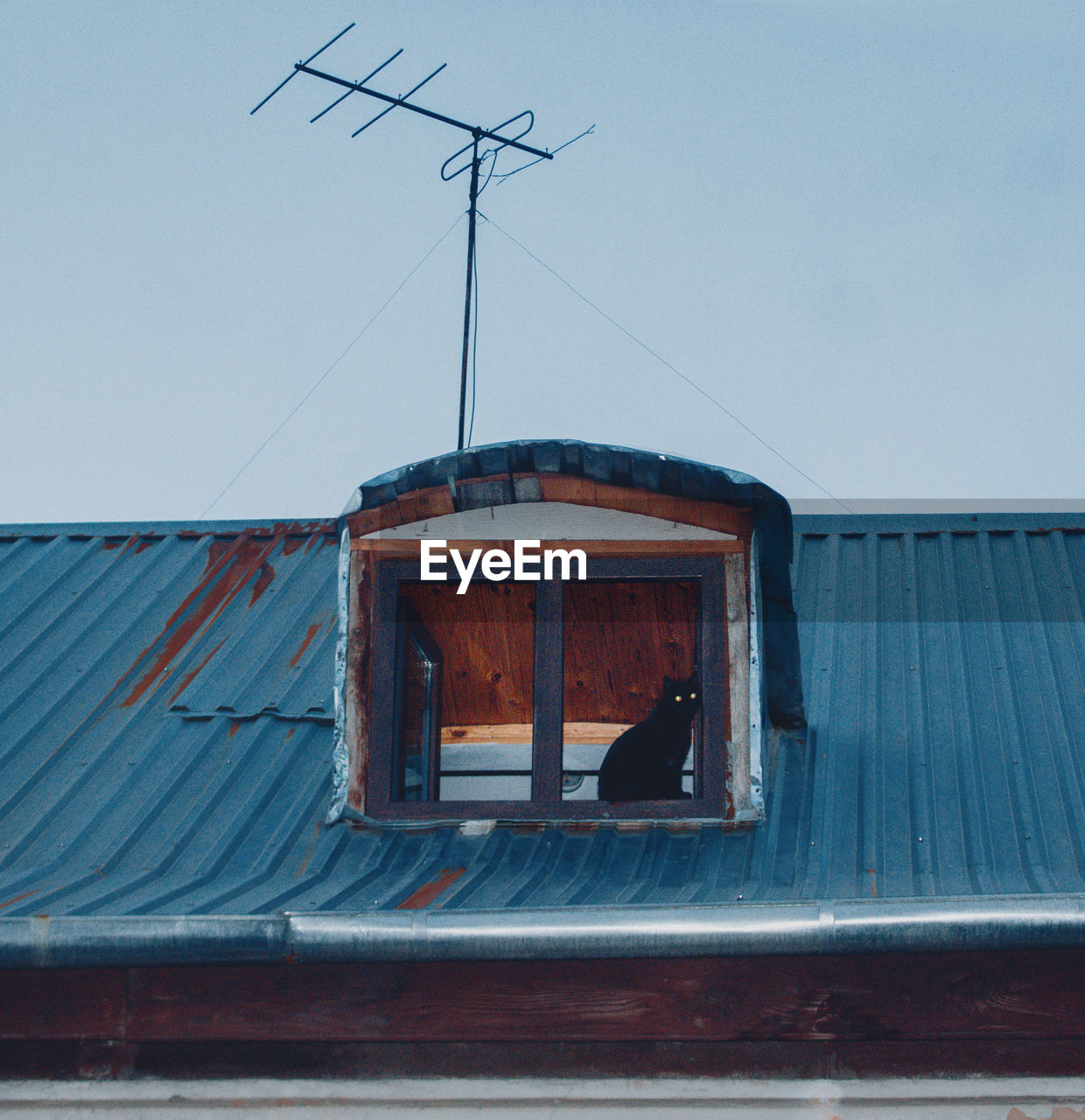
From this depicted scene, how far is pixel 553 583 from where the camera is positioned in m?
4.80

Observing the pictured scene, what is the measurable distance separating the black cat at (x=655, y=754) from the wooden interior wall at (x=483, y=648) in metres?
1.05

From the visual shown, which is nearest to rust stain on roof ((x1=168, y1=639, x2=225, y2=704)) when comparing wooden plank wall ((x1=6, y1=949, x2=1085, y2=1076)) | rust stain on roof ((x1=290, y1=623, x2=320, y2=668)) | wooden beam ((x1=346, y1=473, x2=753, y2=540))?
rust stain on roof ((x1=290, y1=623, x2=320, y2=668))

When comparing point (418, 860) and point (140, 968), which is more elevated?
point (418, 860)

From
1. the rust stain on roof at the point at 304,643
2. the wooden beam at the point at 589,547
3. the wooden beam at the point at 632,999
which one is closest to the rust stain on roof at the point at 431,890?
the wooden beam at the point at 632,999

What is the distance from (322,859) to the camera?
426 cm

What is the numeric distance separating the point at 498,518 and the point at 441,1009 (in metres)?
1.93

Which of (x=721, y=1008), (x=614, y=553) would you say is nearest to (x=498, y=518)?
(x=614, y=553)

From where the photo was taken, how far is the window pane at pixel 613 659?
21.8ft

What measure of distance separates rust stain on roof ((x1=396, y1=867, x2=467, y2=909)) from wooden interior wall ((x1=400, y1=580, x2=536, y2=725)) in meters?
1.69

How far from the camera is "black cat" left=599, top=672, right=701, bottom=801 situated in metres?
4.95

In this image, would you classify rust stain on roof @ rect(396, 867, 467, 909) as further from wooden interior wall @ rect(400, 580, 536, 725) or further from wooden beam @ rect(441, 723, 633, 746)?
wooden beam @ rect(441, 723, 633, 746)

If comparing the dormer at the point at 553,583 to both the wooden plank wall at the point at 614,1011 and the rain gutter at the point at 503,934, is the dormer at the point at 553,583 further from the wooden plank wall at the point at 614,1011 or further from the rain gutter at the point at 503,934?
the rain gutter at the point at 503,934

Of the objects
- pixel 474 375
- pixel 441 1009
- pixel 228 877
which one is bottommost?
pixel 441 1009

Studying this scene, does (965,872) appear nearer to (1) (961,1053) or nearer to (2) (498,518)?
(1) (961,1053)
